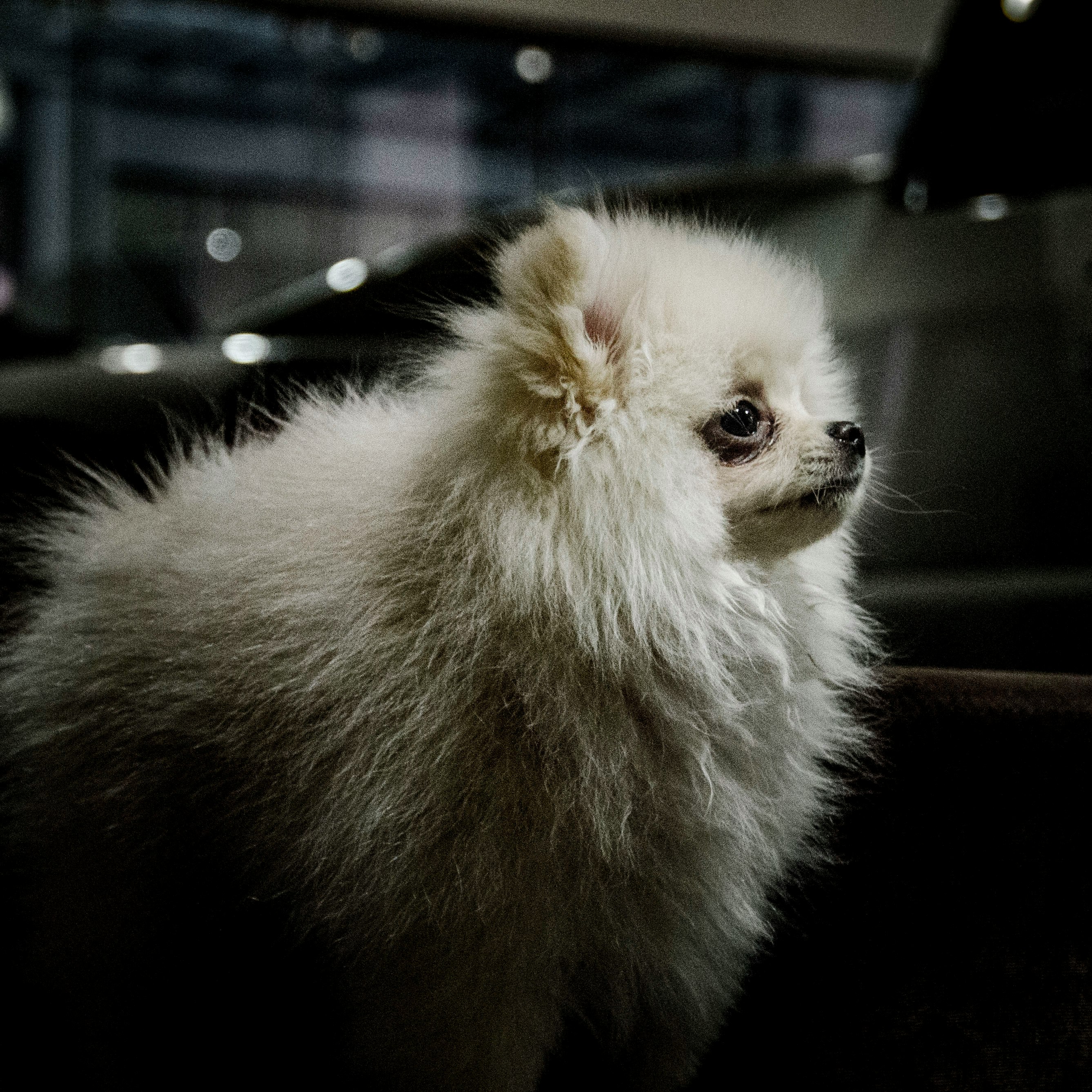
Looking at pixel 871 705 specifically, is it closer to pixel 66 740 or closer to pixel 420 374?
pixel 420 374

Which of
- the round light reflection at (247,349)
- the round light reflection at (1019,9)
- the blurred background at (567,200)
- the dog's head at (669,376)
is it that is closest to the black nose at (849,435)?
the dog's head at (669,376)

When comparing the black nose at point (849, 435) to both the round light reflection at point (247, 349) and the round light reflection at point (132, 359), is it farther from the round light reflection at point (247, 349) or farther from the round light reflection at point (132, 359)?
the round light reflection at point (132, 359)

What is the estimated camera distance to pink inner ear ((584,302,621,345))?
663 millimetres

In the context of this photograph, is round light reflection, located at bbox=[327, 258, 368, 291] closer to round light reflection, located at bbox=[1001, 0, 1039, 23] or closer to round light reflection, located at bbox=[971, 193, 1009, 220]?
round light reflection, located at bbox=[971, 193, 1009, 220]

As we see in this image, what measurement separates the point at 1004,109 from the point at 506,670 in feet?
3.80

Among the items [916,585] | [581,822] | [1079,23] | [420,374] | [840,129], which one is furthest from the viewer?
[840,129]

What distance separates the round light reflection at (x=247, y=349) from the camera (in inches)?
45.1

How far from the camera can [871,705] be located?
781 mm

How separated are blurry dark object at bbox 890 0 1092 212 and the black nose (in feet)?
2.79

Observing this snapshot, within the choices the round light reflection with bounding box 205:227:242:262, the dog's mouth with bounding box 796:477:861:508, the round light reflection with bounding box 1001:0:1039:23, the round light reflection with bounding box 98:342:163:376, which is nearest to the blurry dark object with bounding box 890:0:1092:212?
the round light reflection with bounding box 1001:0:1039:23

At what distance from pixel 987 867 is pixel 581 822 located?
1.19 feet

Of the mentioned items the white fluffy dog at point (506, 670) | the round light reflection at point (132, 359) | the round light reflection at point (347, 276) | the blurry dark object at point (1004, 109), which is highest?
the blurry dark object at point (1004, 109)

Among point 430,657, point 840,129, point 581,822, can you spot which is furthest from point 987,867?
point 840,129

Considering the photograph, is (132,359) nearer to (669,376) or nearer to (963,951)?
(669,376)
